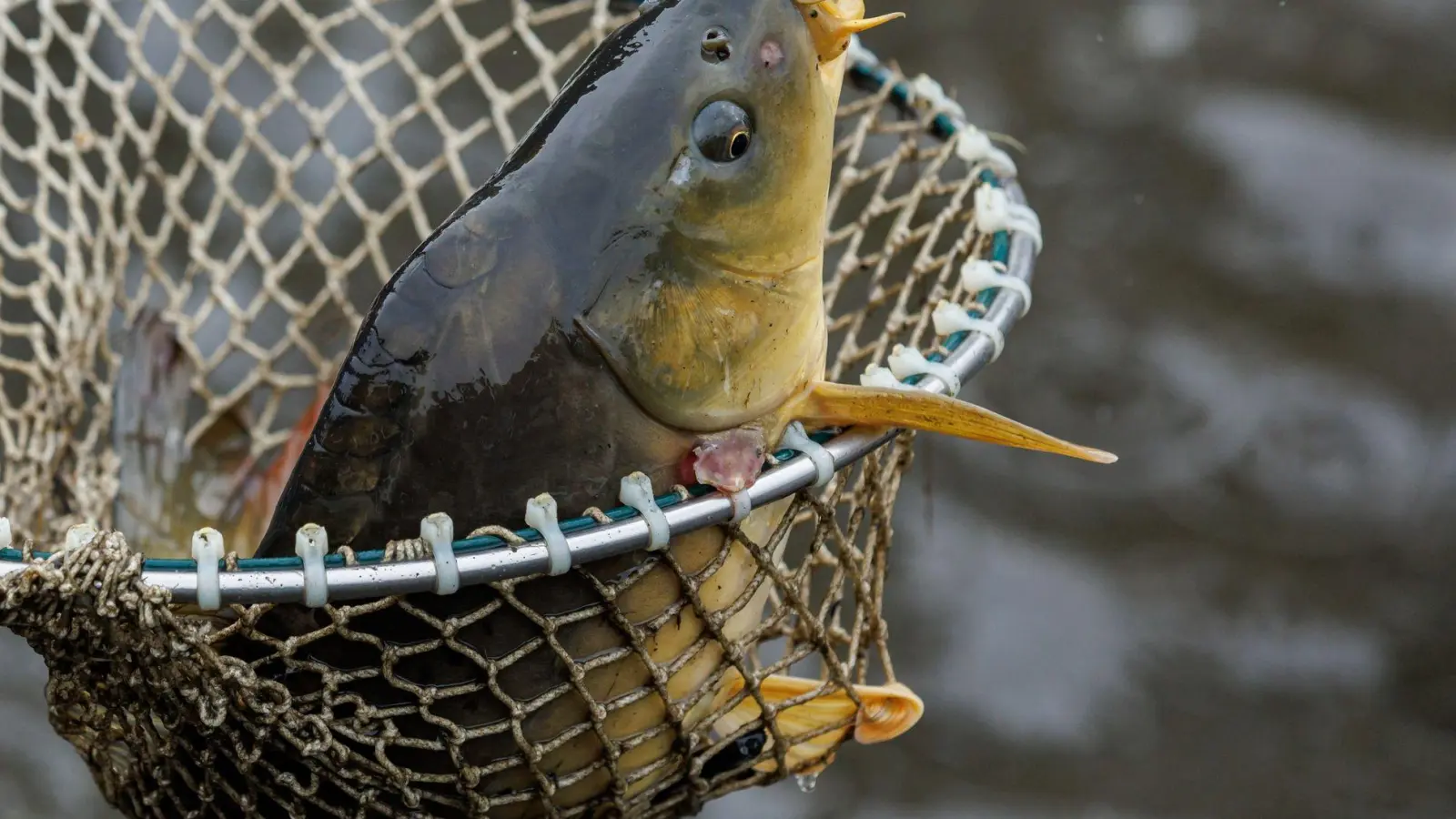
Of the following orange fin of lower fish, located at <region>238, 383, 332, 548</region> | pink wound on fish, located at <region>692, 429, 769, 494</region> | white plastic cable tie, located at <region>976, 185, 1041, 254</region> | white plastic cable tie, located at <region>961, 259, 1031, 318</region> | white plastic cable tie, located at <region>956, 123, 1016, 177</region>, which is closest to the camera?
pink wound on fish, located at <region>692, 429, 769, 494</region>

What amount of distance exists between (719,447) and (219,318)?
293 centimetres

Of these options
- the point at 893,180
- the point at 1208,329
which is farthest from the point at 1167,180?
the point at 893,180

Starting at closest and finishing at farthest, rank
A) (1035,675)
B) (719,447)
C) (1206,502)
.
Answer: (719,447), (1035,675), (1206,502)

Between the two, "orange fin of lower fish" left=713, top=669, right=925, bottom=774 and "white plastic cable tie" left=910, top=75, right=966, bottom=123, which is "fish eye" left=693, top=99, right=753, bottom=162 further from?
"white plastic cable tie" left=910, top=75, right=966, bottom=123

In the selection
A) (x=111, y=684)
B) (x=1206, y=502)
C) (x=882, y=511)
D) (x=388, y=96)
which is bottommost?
(x=111, y=684)

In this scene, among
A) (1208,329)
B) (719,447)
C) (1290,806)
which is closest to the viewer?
(719,447)

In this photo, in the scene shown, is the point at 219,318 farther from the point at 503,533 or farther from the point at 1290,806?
the point at 1290,806

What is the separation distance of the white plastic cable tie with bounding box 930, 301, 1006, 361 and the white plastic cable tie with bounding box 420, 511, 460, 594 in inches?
32.0

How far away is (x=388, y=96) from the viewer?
496 cm

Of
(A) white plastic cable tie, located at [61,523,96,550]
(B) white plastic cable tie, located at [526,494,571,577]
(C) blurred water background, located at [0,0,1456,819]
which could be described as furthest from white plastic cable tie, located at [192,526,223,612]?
(C) blurred water background, located at [0,0,1456,819]

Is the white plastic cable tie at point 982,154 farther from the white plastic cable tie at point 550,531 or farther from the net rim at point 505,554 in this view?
the white plastic cable tie at point 550,531

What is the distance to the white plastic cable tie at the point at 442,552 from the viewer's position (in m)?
1.62

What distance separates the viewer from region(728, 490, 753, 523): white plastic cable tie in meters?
1.76

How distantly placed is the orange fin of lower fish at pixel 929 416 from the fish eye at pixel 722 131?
35 centimetres
